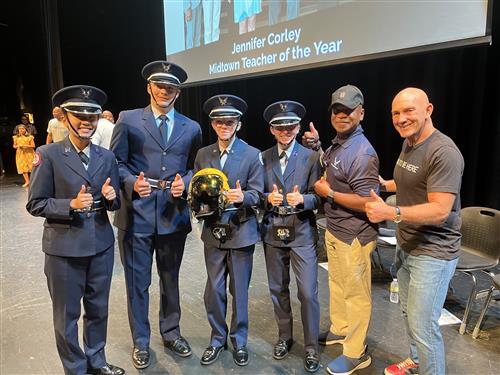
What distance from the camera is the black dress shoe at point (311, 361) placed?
2365mm

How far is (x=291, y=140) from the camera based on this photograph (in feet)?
7.91

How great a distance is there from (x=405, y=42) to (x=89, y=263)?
305cm

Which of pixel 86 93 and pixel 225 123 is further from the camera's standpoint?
pixel 225 123

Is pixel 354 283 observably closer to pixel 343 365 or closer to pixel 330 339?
pixel 343 365

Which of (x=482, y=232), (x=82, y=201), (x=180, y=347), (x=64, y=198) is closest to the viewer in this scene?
(x=82, y=201)

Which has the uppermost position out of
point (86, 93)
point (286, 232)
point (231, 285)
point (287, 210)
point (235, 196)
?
point (86, 93)

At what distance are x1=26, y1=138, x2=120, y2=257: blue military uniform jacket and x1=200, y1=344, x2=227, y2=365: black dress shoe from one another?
2.98ft

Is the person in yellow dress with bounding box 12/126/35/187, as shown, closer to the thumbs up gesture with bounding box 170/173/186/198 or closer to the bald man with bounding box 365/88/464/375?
the thumbs up gesture with bounding box 170/173/186/198

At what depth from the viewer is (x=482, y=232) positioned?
9.96ft

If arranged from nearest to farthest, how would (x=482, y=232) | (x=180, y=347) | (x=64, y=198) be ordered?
1. (x=64, y=198)
2. (x=180, y=347)
3. (x=482, y=232)

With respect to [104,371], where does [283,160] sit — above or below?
above

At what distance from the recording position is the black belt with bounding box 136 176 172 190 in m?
2.40

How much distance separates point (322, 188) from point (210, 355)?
120 centimetres

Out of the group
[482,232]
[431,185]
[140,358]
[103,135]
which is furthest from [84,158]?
[103,135]
